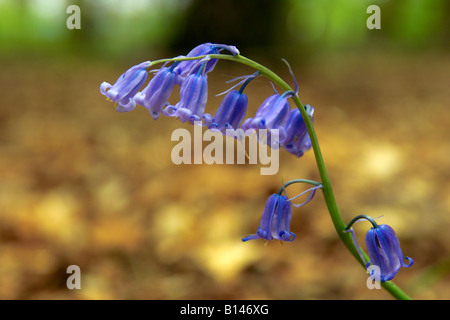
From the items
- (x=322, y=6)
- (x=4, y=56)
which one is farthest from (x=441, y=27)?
(x=4, y=56)

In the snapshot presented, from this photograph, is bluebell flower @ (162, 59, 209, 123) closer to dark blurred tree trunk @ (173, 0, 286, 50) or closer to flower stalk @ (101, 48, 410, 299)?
flower stalk @ (101, 48, 410, 299)

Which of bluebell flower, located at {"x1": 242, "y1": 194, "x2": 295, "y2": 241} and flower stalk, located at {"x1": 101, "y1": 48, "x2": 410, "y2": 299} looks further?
bluebell flower, located at {"x1": 242, "y1": 194, "x2": 295, "y2": 241}

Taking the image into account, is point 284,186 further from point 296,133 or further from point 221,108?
point 221,108

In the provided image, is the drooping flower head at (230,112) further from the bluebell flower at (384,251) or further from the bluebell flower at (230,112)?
the bluebell flower at (384,251)

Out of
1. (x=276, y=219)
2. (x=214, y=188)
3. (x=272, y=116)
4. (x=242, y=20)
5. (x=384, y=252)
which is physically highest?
(x=242, y=20)

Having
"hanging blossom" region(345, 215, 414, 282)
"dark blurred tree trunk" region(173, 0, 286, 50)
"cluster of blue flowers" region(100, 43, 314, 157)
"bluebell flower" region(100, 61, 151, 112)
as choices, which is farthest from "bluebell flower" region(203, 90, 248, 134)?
"dark blurred tree trunk" region(173, 0, 286, 50)

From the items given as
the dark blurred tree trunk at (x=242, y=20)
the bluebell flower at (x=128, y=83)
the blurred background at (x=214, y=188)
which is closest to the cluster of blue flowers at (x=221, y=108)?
the bluebell flower at (x=128, y=83)

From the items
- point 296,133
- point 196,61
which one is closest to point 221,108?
point 196,61
